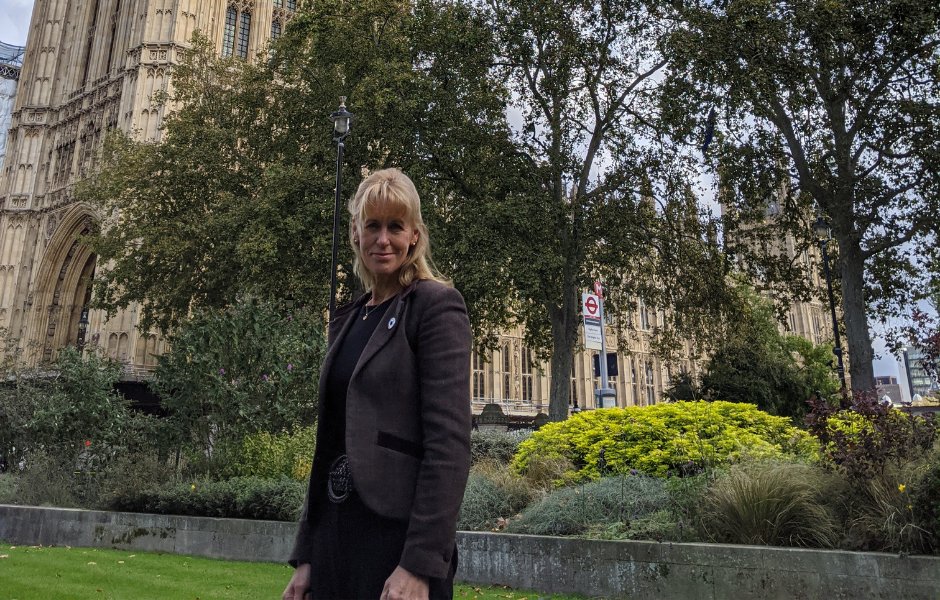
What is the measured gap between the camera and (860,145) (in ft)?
53.5

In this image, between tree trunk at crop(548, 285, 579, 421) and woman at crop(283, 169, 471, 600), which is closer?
woman at crop(283, 169, 471, 600)

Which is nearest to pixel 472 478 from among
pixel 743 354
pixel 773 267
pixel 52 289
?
pixel 773 267

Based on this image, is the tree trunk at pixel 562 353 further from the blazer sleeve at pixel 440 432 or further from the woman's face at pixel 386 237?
the blazer sleeve at pixel 440 432

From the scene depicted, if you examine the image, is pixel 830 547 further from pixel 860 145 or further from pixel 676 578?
pixel 860 145

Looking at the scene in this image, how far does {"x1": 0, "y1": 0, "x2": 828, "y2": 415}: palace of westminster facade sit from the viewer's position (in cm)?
3866

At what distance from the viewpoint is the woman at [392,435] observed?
6.03 feet

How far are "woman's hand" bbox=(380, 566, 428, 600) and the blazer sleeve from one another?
0.08ft

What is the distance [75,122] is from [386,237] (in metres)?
49.4

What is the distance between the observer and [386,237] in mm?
2160

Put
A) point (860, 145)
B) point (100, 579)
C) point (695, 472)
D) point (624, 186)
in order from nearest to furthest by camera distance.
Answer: point (100, 579)
point (695, 472)
point (860, 145)
point (624, 186)

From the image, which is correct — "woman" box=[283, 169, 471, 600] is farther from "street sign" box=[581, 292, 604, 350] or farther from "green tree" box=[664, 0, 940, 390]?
"street sign" box=[581, 292, 604, 350]

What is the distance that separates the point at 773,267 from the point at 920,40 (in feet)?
20.3

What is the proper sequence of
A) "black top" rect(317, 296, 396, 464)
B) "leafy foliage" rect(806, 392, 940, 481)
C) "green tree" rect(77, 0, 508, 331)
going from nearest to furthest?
"black top" rect(317, 296, 396, 464) → "leafy foliage" rect(806, 392, 940, 481) → "green tree" rect(77, 0, 508, 331)

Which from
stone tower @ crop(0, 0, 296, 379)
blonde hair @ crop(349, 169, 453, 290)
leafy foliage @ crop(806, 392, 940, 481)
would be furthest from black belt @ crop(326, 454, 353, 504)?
stone tower @ crop(0, 0, 296, 379)
